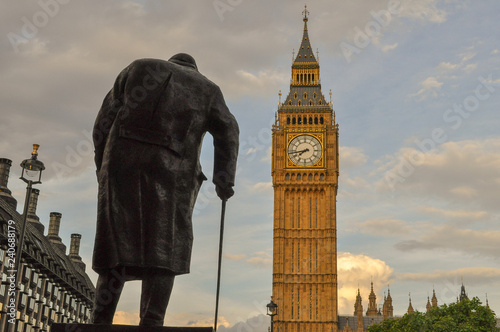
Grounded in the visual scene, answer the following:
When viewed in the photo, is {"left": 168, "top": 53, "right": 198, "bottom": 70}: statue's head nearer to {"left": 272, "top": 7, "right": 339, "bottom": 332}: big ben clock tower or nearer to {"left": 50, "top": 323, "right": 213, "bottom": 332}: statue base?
{"left": 50, "top": 323, "right": 213, "bottom": 332}: statue base

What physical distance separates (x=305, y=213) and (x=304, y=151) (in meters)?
7.99

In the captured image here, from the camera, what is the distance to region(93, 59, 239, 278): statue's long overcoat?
6.05 m

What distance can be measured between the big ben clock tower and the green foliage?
22155 mm

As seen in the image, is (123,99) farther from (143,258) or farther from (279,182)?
(279,182)

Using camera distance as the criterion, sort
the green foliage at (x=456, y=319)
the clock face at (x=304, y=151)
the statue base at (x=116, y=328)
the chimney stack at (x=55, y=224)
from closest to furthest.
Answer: the statue base at (x=116, y=328) → the green foliage at (x=456, y=319) → the clock face at (x=304, y=151) → the chimney stack at (x=55, y=224)

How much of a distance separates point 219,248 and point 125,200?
1.21m

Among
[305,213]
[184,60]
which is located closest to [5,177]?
[305,213]

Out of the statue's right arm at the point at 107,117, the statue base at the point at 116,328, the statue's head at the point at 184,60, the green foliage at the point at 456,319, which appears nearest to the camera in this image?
the statue base at the point at 116,328

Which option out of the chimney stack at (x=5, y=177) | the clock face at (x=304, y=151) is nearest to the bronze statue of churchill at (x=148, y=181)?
the chimney stack at (x=5, y=177)

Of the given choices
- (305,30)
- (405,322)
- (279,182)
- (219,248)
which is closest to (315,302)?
(279,182)

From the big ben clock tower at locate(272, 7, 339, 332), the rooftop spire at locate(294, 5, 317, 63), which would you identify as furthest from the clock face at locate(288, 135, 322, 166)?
the rooftop spire at locate(294, 5, 317, 63)

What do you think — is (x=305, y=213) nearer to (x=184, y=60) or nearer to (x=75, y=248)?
(x=75, y=248)

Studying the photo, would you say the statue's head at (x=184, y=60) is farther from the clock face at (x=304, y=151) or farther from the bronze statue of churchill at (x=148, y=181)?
the clock face at (x=304, y=151)

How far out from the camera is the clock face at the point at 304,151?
8012 centimetres
